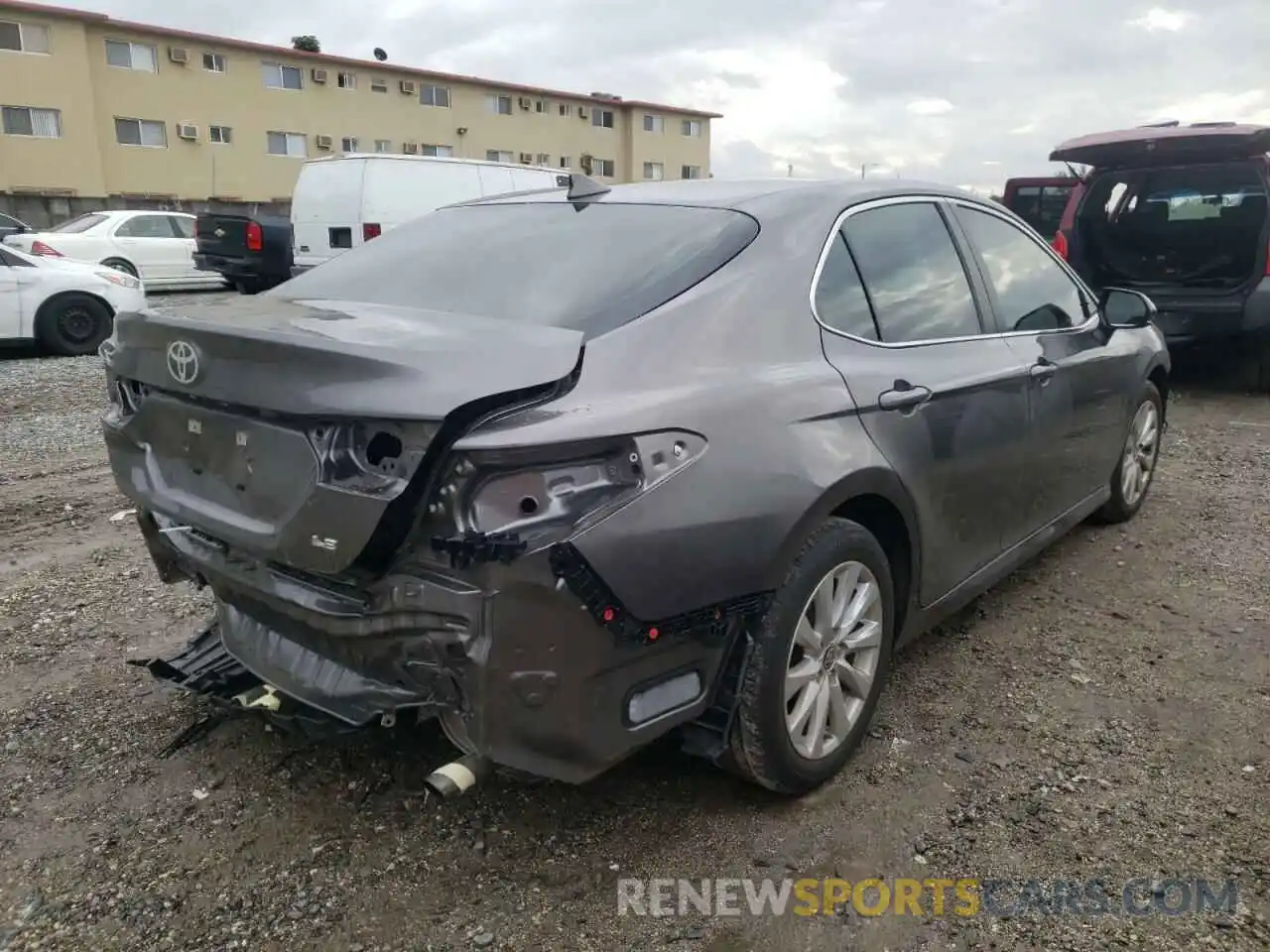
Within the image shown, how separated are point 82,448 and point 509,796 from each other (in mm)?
5188

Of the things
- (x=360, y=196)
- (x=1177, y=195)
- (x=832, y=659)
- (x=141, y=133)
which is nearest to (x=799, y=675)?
(x=832, y=659)

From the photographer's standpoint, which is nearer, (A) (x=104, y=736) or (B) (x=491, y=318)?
(B) (x=491, y=318)

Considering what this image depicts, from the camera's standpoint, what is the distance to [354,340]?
209 cm

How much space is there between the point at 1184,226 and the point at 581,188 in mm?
7163

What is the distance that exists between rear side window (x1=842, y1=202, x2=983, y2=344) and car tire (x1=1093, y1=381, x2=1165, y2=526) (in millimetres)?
1759

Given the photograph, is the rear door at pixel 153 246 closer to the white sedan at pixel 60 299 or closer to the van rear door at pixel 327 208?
the van rear door at pixel 327 208

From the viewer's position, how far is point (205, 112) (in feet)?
102

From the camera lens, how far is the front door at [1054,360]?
3510mm

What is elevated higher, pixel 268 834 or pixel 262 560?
pixel 262 560

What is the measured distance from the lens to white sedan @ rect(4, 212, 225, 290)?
49.2 feet

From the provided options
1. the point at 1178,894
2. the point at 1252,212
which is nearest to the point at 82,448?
the point at 1178,894

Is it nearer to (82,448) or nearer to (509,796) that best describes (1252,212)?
(509,796)

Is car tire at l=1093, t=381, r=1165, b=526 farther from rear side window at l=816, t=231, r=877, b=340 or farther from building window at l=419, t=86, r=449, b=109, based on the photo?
building window at l=419, t=86, r=449, b=109

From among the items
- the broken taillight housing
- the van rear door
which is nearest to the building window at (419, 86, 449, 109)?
the van rear door
